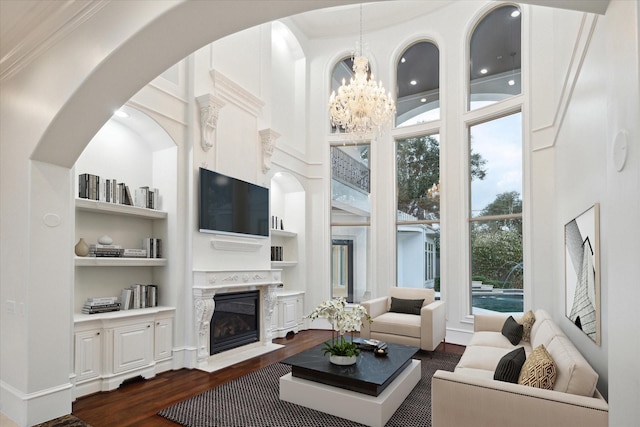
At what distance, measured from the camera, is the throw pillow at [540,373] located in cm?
231

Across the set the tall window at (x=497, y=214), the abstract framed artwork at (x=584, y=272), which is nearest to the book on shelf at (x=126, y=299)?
the abstract framed artwork at (x=584, y=272)

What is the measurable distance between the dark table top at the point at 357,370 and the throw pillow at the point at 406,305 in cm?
192

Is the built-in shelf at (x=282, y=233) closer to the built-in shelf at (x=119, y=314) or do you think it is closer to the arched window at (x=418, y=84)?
the built-in shelf at (x=119, y=314)

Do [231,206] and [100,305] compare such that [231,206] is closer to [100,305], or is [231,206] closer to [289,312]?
[100,305]

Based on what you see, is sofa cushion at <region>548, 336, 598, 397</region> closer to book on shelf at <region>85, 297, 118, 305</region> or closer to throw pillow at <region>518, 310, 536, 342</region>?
throw pillow at <region>518, 310, 536, 342</region>

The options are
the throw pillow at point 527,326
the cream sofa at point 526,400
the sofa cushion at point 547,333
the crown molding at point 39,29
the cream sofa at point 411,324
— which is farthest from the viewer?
the cream sofa at point 411,324

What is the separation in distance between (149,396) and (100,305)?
3.69ft

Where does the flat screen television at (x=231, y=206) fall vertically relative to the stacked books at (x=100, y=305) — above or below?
above

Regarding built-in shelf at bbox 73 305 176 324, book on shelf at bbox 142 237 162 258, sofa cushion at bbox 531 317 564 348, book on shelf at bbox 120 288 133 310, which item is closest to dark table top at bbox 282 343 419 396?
sofa cushion at bbox 531 317 564 348

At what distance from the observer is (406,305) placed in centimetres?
611

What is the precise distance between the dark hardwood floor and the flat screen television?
1756mm

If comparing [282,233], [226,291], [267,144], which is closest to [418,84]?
[267,144]

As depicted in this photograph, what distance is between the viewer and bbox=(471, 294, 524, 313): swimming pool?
5.79m

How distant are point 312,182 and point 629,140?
21.5 feet
